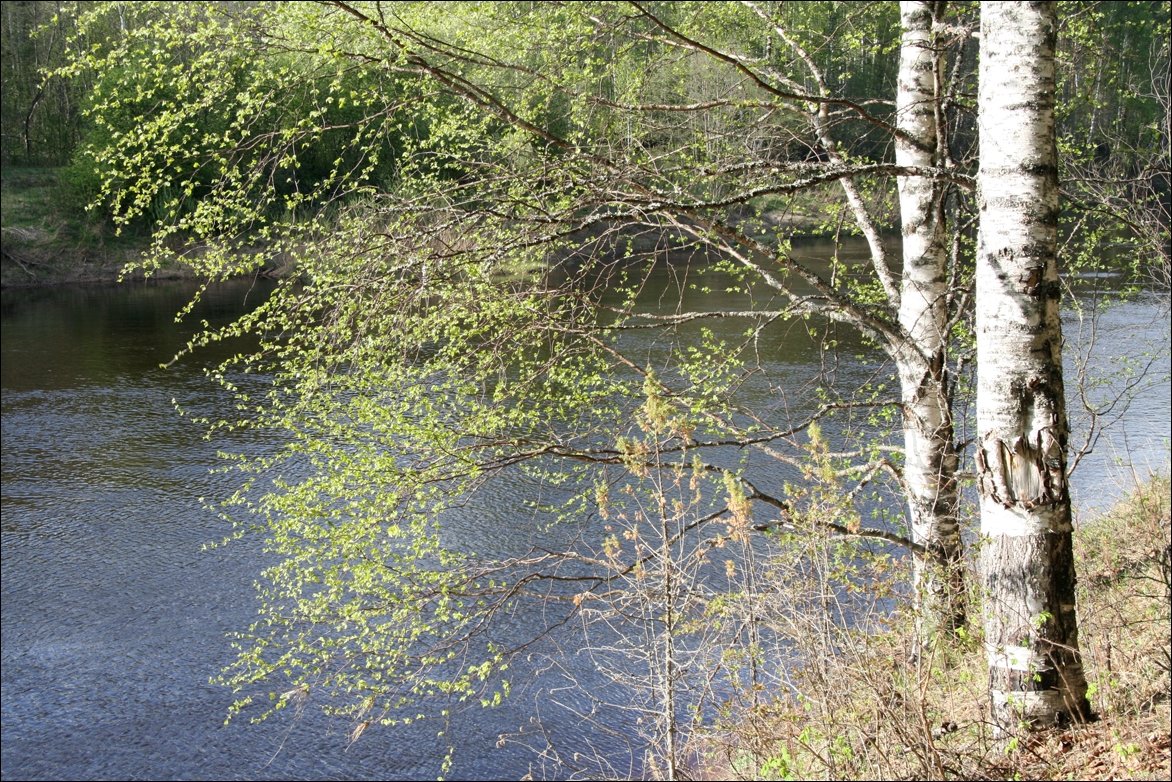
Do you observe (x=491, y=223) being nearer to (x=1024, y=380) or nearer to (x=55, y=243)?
(x=1024, y=380)

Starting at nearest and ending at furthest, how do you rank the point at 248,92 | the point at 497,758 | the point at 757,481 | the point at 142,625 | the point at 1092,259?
1. the point at 248,92
2. the point at 497,758
3. the point at 1092,259
4. the point at 142,625
5. the point at 757,481

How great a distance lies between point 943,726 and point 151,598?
8101 millimetres

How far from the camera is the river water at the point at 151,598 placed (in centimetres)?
766

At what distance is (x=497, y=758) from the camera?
758 cm

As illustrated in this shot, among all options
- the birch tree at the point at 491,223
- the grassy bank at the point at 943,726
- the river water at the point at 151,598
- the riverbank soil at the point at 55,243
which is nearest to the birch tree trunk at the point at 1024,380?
the grassy bank at the point at 943,726

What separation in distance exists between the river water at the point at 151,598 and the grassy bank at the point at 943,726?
235 centimetres

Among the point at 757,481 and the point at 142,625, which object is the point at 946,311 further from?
the point at 142,625

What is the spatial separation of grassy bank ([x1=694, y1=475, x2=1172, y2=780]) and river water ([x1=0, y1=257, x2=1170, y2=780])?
7.72ft

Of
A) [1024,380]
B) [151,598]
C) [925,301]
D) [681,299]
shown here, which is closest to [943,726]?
[1024,380]

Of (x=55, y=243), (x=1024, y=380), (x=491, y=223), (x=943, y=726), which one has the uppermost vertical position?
(x=55, y=243)

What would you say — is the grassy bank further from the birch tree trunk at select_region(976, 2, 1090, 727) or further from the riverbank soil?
the riverbank soil

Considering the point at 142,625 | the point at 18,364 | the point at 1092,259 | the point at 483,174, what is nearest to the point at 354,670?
the point at 142,625

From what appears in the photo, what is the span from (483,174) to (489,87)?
2.95 feet

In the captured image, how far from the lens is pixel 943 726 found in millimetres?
4355
